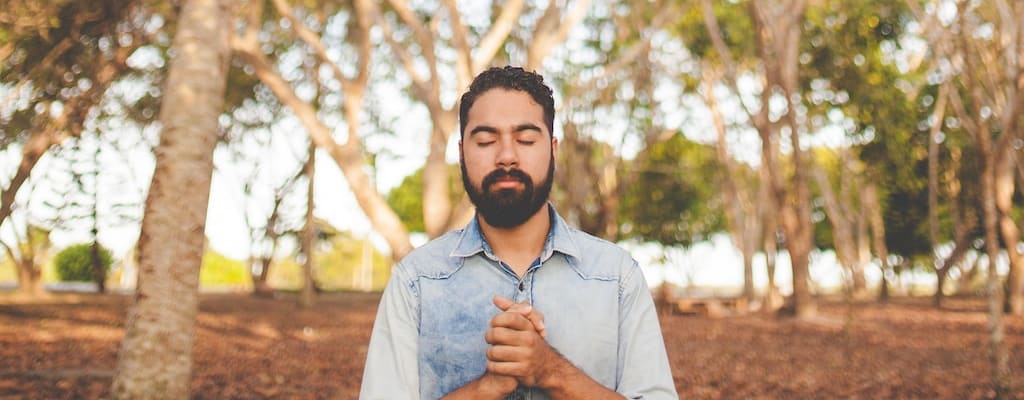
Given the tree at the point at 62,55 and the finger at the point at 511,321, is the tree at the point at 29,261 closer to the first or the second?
the tree at the point at 62,55

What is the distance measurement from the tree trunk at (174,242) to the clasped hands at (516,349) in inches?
166

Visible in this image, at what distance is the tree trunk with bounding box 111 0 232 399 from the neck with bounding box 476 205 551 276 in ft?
13.1

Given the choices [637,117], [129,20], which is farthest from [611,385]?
[637,117]

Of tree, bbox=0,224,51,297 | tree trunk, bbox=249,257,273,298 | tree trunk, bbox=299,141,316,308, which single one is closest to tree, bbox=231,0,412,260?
tree trunk, bbox=299,141,316,308

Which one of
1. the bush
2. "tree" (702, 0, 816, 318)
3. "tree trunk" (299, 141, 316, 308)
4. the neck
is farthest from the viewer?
the bush

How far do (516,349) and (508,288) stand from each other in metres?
0.27

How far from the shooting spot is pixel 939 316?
66.3ft

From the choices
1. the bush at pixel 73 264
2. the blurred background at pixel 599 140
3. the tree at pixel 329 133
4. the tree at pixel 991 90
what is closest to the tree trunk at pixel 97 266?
the blurred background at pixel 599 140

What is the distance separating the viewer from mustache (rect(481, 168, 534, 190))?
1.96m

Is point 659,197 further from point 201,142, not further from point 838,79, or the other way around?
point 201,142

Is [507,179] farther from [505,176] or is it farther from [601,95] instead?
[601,95]

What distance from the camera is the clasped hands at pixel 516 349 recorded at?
5.62 ft

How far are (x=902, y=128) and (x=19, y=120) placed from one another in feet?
55.7

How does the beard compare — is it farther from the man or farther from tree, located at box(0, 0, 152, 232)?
tree, located at box(0, 0, 152, 232)
